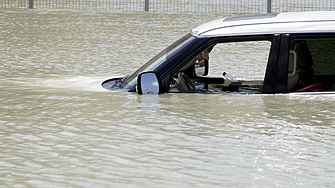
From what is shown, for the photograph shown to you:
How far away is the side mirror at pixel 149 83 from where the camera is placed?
5.89 meters

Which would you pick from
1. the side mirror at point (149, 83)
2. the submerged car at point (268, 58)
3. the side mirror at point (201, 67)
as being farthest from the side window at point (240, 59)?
the side mirror at point (149, 83)

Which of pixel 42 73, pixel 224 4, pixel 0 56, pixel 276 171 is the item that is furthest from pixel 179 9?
pixel 276 171

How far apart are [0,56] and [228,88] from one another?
6.59 m

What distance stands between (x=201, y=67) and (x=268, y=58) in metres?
0.74

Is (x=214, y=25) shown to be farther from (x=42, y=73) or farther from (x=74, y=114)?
(x=42, y=73)

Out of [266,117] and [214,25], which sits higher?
[214,25]

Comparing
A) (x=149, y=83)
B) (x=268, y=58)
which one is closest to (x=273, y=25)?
(x=268, y=58)

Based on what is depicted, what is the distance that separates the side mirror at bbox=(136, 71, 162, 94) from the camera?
5.89 metres

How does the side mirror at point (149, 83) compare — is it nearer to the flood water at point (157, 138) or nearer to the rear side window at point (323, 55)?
the flood water at point (157, 138)

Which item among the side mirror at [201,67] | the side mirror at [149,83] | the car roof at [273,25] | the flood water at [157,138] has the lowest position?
the flood water at [157,138]

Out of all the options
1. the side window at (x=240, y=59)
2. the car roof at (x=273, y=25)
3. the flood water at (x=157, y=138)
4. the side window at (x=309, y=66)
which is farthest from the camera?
the side window at (x=240, y=59)

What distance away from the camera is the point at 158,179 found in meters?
4.11

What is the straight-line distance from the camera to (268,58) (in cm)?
570

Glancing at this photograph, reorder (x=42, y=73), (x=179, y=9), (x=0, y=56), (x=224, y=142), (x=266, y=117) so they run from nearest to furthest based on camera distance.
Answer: (x=224, y=142)
(x=266, y=117)
(x=42, y=73)
(x=0, y=56)
(x=179, y=9)
